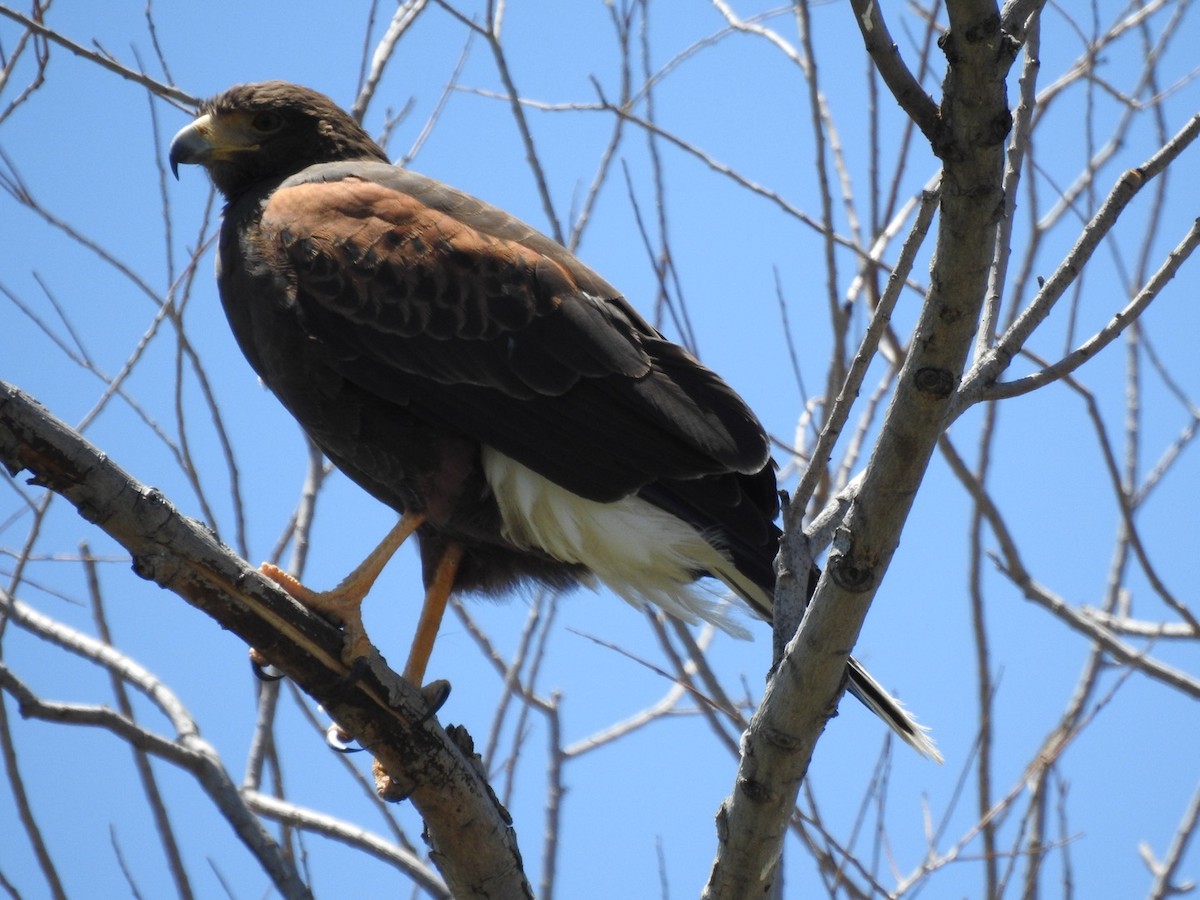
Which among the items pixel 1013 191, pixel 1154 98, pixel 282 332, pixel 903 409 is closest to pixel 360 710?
pixel 282 332

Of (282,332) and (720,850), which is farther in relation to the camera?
(282,332)

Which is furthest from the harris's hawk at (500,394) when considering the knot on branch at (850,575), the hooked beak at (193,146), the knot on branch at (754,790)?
the knot on branch at (850,575)

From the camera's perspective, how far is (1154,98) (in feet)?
15.0

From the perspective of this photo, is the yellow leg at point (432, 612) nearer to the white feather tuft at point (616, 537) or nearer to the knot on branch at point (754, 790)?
the white feather tuft at point (616, 537)

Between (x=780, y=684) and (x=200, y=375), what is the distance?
93.1 inches

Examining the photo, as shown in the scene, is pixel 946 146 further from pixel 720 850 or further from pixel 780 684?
pixel 720 850

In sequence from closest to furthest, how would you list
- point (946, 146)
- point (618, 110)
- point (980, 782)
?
point (946, 146) < point (980, 782) < point (618, 110)

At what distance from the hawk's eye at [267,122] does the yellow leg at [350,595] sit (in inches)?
67.1

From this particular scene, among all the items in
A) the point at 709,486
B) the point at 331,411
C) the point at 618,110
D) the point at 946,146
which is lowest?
the point at 946,146

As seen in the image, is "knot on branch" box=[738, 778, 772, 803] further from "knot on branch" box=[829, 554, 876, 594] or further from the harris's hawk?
the harris's hawk

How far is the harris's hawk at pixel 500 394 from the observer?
3.81 meters

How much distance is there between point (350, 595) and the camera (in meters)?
3.62

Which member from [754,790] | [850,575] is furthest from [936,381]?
[754,790]

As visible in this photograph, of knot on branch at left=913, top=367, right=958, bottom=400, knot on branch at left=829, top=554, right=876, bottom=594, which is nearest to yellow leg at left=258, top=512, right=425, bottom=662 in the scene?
knot on branch at left=829, top=554, right=876, bottom=594
